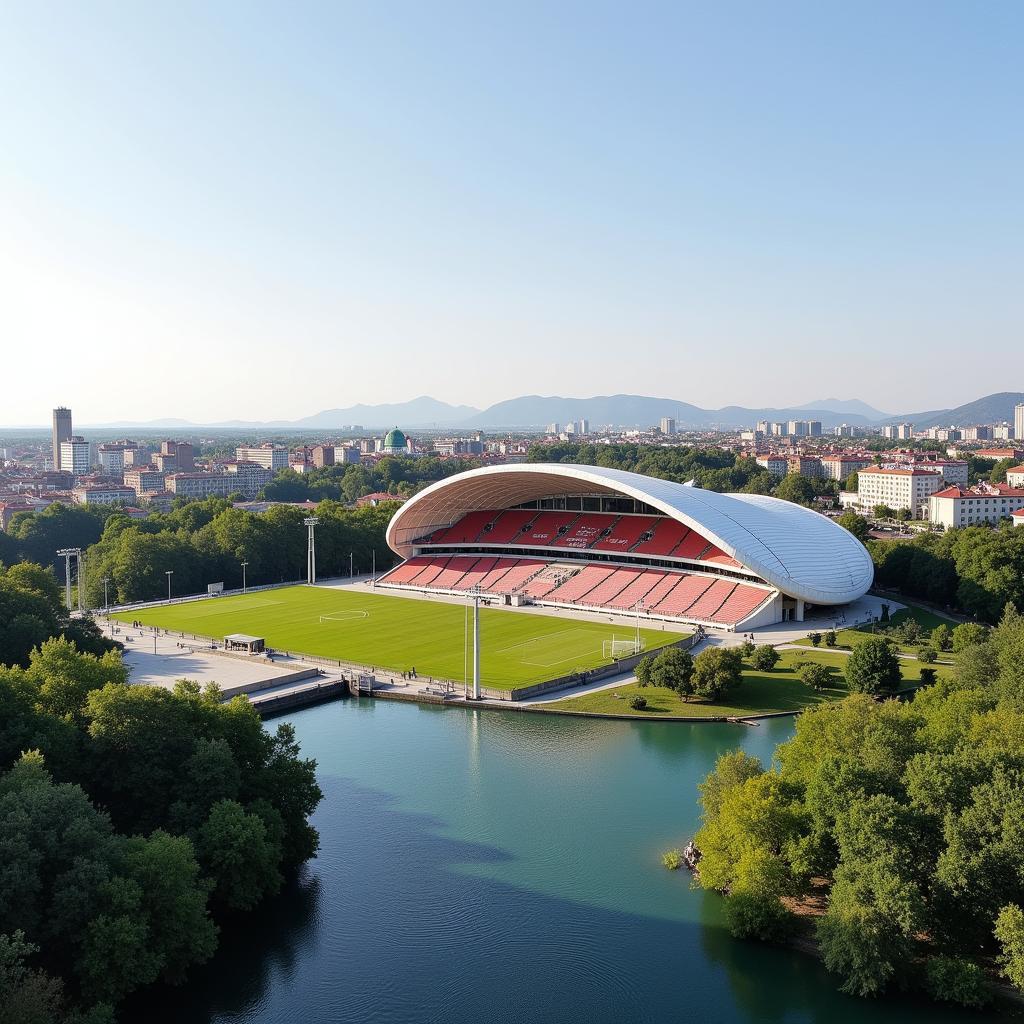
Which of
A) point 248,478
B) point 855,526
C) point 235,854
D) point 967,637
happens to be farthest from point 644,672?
point 248,478

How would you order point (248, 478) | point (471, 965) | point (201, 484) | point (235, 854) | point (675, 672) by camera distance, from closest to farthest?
1. point (471, 965)
2. point (235, 854)
3. point (675, 672)
4. point (201, 484)
5. point (248, 478)

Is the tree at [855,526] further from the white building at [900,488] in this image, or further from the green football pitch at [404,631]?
the white building at [900,488]

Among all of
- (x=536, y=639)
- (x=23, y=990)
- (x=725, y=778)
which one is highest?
(x=725, y=778)

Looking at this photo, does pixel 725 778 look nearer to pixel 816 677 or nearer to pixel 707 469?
pixel 816 677

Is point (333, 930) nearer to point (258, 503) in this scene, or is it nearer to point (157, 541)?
point (157, 541)

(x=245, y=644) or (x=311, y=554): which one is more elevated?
(x=311, y=554)

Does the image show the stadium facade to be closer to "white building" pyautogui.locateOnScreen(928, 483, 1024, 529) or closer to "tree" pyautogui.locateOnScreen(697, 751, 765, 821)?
"tree" pyautogui.locateOnScreen(697, 751, 765, 821)
